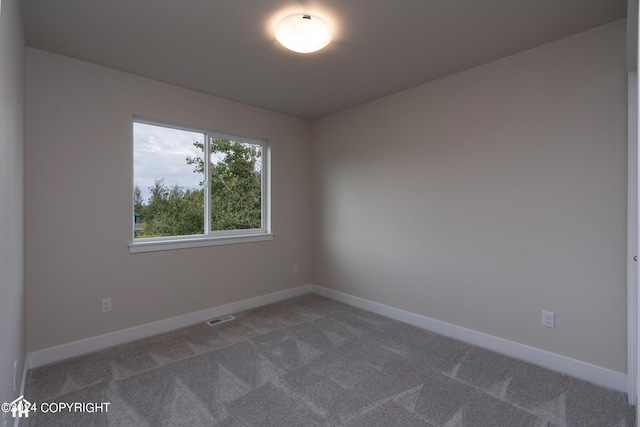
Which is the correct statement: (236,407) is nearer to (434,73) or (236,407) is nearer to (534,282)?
(534,282)

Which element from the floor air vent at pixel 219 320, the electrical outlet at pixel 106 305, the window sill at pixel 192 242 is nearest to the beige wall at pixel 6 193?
the electrical outlet at pixel 106 305

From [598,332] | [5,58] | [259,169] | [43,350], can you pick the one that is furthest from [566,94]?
[43,350]

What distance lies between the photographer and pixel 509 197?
8.44 ft

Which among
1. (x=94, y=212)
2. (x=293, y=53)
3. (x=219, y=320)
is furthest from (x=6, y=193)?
(x=219, y=320)

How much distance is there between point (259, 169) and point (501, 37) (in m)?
2.81

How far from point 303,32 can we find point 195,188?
206cm

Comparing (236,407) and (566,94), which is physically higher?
(566,94)

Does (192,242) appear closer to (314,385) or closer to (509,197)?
(314,385)

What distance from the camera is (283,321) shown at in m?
3.32

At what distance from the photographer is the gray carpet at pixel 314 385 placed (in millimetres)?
1827

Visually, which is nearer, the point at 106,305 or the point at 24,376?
the point at 24,376

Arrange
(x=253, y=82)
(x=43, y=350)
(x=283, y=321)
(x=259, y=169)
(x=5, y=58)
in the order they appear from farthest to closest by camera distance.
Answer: (x=259, y=169) < (x=283, y=321) < (x=253, y=82) < (x=43, y=350) < (x=5, y=58)

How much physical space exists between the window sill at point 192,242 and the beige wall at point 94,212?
0.06m

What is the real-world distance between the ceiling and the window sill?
1.57 metres
